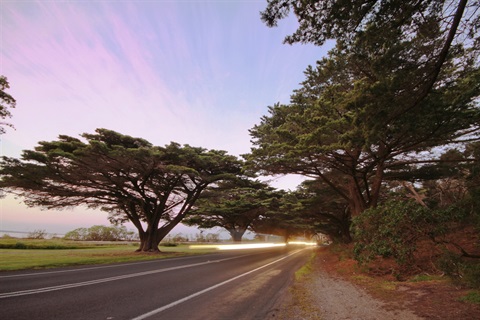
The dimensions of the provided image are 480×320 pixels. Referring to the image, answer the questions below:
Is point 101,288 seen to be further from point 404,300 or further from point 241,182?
point 241,182

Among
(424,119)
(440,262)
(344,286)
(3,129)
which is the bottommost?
(344,286)

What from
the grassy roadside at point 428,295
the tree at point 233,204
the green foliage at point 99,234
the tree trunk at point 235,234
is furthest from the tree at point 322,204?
the green foliage at point 99,234

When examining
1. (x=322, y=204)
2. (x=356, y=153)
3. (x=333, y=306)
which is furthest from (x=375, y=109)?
(x=322, y=204)

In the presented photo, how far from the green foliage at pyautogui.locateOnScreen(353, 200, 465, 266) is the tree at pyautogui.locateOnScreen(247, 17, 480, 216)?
2569mm

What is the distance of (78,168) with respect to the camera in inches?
784

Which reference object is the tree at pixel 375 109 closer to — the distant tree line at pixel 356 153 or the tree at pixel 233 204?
the distant tree line at pixel 356 153

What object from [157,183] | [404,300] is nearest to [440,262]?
[404,300]

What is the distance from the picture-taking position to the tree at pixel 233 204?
95.3ft

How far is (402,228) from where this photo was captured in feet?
30.4

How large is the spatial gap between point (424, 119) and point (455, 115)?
193cm

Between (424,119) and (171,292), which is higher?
(424,119)

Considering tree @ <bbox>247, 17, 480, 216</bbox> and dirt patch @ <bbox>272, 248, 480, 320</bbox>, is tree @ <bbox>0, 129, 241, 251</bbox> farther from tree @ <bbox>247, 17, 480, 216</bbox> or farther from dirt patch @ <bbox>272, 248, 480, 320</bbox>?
dirt patch @ <bbox>272, 248, 480, 320</bbox>

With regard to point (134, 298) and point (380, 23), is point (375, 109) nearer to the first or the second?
point (380, 23)

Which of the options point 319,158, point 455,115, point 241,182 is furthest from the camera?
point 241,182
